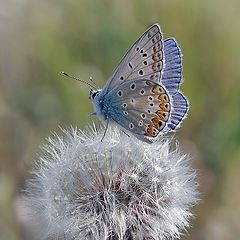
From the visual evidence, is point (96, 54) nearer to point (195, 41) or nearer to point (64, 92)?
point (64, 92)

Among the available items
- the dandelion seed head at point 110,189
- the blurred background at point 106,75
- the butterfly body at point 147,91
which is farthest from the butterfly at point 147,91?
the blurred background at point 106,75

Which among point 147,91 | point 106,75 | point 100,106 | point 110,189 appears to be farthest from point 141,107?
point 106,75

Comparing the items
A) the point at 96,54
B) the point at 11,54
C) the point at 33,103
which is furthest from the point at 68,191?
the point at 11,54

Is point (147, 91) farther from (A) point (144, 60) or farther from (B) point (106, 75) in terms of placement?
(B) point (106, 75)

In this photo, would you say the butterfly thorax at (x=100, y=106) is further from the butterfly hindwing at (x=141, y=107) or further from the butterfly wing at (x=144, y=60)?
the butterfly wing at (x=144, y=60)

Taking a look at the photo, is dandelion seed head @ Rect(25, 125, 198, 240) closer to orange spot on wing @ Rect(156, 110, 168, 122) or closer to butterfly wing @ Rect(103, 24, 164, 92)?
orange spot on wing @ Rect(156, 110, 168, 122)

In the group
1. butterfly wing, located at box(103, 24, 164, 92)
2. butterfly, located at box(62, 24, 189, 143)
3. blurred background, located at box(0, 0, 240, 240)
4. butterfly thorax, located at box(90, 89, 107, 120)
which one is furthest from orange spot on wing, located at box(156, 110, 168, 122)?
blurred background, located at box(0, 0, 240, 240)
